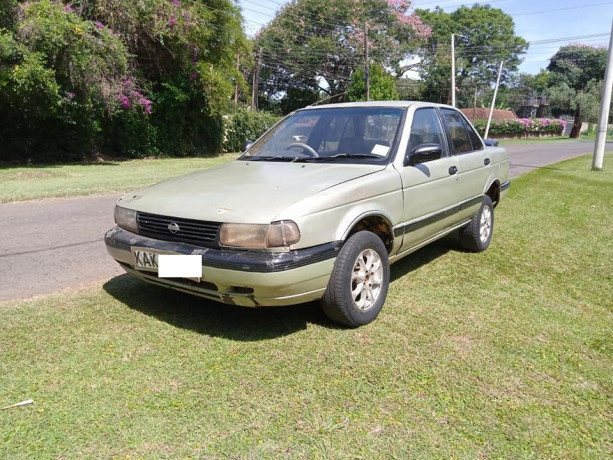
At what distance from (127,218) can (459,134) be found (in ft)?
11.4

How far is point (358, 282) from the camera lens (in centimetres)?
362

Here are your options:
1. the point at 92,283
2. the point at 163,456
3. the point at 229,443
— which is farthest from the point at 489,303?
the point at 92,283

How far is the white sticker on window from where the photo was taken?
4108 millimetres

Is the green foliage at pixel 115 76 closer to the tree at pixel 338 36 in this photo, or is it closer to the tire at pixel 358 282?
the tire at pixel 358 282

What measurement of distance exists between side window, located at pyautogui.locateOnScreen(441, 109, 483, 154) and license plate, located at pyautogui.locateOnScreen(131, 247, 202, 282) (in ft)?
10.2

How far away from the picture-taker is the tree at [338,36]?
44.4 m

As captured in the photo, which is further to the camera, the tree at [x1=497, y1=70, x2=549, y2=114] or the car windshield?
the tree at [x1=497, y1=70, x2=549, y2=114]

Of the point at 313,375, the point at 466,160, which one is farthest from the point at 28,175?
the point at 313,375

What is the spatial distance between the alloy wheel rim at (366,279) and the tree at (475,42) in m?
58.6

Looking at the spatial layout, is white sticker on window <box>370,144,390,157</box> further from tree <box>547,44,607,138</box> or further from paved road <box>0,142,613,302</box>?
tree <box>547,44,607,138</box>

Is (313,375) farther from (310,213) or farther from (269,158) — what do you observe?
(269,158)

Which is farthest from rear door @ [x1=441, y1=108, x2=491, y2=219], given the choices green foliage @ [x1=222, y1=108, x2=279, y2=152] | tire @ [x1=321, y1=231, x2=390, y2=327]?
green foliage @ [x1=222, y1=108, x2=279, y2=152]

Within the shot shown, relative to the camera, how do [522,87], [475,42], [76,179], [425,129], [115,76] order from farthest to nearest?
[522,87]
[475,42]
[115,76]
[76,179]
[425,129]

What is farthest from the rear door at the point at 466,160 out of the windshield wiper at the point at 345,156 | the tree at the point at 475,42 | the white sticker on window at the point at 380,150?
the tree at the point at 475,42
